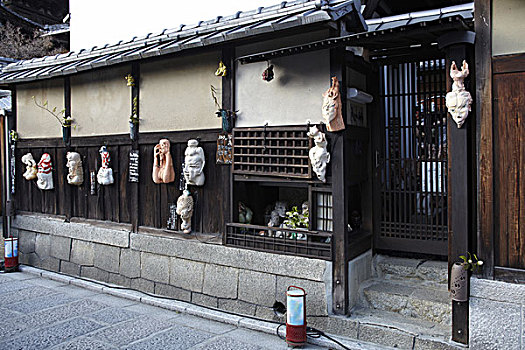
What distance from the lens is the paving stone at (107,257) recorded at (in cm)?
1000

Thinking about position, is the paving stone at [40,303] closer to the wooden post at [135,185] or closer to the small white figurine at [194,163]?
the wooden post at [135,185]

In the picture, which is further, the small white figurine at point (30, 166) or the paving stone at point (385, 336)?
the small white figurine at point (30, 166)

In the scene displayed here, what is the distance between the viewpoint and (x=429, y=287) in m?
7.28

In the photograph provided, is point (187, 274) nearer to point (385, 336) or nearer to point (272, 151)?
point (272, 151)

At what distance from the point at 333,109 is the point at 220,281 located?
375 centimetres

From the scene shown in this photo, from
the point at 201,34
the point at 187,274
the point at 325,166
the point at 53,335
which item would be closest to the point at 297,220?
the point at 325,166

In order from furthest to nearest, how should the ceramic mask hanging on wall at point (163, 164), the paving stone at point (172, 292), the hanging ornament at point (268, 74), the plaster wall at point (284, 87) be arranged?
the ceramic mask hanging on wall at point (163, 164) → the paving stone at point (172, 292) → the hanging ornament at point (268, 74) → the plaster wall at point (284, 87)

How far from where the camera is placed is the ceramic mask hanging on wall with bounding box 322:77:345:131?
6672 mm

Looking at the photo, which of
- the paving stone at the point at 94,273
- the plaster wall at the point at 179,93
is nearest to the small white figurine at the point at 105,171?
the plaster wall at the point at 179,93

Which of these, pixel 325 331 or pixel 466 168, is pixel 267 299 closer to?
pixel 325 331

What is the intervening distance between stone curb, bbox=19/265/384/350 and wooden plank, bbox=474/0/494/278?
2066 mm

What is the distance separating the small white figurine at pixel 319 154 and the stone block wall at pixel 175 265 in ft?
4.62

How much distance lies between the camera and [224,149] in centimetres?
814

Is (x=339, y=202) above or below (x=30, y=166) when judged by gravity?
below
